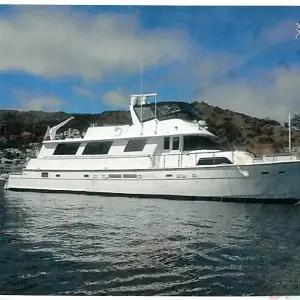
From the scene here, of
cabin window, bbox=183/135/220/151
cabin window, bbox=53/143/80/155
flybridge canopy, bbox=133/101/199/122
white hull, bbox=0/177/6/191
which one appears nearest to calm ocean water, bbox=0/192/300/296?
white hull, bbox=0/177/6/191

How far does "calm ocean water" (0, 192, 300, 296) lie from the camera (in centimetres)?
241

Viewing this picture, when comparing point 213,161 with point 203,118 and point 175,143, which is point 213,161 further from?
point 203,118

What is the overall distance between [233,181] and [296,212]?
0.46 meters

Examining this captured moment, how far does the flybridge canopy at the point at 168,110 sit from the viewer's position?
2588 mm

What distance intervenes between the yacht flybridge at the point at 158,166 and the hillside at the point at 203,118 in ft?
0.22

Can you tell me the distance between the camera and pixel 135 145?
3.05m

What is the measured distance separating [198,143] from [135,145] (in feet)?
1.39

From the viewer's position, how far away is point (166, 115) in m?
2.85

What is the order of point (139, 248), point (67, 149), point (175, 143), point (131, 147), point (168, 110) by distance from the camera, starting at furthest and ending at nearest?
1. point (175, 143)
2. point (131, 147)
3. point (67, 149)
4. point (168, 110)
5. point (139, 248)

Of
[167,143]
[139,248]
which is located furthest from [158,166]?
[139,248]

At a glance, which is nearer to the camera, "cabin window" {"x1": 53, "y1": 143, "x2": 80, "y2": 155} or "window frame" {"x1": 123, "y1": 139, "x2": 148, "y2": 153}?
"cabin window" {"x1": 53, "y1": 143, "x2": 80, "y2": 155}

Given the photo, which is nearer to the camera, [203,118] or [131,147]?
[203,118]

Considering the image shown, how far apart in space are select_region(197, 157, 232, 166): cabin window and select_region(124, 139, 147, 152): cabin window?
478 millimetres

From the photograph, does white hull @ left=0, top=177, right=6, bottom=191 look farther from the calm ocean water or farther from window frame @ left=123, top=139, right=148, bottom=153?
window frame @ left=123, top=139, right=148, bottom=153
